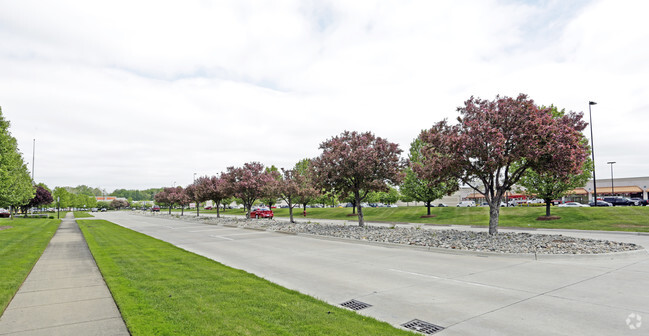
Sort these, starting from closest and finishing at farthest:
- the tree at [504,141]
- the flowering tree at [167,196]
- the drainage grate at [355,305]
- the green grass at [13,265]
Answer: the drainage grate at [355,305]
the green grass at [13,265]
the tree at [504,141]
the flowering tree at [167,196]

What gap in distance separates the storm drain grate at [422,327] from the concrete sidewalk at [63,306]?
14.0 ft

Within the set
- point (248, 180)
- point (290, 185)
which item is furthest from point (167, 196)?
point (290, 185)

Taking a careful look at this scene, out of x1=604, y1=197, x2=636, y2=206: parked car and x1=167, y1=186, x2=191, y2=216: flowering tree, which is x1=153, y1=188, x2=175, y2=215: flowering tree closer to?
x1=167, y1=186, x2=191, y2=216: flowering tree

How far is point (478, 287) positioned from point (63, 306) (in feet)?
27.7

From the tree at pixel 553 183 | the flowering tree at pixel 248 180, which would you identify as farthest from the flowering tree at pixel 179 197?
the tree at pixel 553 183

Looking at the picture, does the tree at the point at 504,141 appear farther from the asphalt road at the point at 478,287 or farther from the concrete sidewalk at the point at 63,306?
the concrete sidewalk at the point at 63,306

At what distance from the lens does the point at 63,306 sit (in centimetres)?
659

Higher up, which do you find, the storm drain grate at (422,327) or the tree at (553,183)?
the tree at (553,183)

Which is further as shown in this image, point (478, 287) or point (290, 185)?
point (290, 185)

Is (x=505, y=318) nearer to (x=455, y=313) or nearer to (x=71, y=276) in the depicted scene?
(x=455, y=313)

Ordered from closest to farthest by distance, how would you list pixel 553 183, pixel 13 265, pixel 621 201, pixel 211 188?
pixel 13 265, pixel 553 183, pixel 211 188, pixel 621 201

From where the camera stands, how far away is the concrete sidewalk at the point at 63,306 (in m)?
5.43

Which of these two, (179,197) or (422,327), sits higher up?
(179,197)

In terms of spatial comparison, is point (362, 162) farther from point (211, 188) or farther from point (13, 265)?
point (211, 188)
